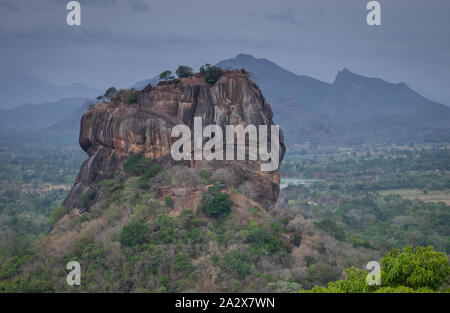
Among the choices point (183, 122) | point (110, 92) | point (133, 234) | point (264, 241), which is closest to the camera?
point (133, 234)

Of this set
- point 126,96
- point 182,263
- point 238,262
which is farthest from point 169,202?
point 126,96

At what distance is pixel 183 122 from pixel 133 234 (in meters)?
7.38

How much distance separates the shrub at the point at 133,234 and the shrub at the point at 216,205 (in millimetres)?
2857

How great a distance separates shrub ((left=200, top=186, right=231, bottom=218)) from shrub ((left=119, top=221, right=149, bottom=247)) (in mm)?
2857

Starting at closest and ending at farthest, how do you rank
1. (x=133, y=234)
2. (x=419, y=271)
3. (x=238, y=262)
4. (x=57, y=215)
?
(x=419, y=271)
(x=238, y=262)
(x=133, y=234)
(x=57, y=215)

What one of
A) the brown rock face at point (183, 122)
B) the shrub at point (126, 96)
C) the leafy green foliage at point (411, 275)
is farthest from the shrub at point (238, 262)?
the shrub at point (126, 96)

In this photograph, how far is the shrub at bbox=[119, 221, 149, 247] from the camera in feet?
59.5

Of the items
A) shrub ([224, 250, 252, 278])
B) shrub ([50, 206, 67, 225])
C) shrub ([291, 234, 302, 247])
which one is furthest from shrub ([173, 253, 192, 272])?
shrub ([50, 206, 67, 225])

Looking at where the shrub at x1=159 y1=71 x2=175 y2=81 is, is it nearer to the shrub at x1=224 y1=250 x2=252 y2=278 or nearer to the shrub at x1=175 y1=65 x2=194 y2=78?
the shrub at x1=175 y1=65 x2=194 y2=78

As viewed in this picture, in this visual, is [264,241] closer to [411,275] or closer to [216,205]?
[216,205]

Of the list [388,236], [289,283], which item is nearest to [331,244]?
[289,283]

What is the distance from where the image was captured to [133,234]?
60.0 ft
